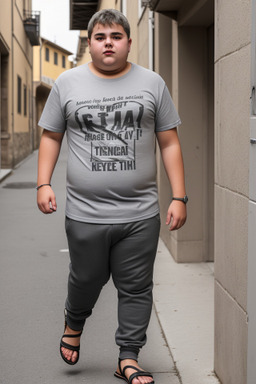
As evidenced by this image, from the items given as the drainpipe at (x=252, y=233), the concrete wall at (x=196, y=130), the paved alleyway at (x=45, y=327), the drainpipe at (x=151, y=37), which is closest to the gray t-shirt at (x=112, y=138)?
the drainpipe at (x=252, y=233)

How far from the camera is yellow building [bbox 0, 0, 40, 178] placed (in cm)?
1992

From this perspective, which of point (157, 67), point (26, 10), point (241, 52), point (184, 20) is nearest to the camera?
point (241, 52)

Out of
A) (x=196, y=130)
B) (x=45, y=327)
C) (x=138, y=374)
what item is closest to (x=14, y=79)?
(x=196, y=130)

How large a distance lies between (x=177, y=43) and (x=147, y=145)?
3.40 meters

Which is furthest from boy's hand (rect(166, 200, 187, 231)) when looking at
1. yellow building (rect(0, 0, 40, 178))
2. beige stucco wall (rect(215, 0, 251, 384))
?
yellow building (rect(0, 0, 40, 178))

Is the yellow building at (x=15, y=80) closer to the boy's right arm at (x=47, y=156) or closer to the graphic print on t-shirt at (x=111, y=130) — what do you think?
the boy's right arm at (x=47, y=156)

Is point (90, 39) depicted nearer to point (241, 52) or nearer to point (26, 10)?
point (241, 52)

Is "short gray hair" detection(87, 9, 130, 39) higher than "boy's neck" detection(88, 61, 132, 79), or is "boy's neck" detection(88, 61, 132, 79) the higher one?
"short gray hair" detection(87, 9, 130, 39)

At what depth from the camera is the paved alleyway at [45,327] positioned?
11.7 ft

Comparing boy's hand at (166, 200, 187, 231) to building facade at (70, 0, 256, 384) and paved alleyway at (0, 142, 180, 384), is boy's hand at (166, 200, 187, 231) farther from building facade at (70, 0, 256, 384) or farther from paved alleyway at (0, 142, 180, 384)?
paved alleyway at (0, 142, 180, 384)

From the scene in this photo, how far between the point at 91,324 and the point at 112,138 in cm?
A: 175

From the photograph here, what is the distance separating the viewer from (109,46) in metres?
3.11

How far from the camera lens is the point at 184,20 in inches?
241

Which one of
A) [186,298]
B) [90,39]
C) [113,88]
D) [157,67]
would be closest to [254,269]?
[113,88]
